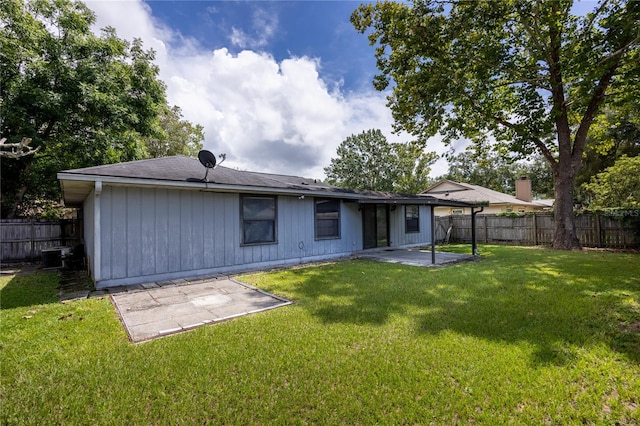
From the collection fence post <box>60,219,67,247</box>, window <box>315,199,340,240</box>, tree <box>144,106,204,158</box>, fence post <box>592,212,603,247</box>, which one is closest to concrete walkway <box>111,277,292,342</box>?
window <box>315,199,340,240</box>

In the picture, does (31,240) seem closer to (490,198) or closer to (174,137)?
(174,137)

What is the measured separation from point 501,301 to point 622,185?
52.2 feet

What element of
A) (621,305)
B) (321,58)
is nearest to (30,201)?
(321,58)

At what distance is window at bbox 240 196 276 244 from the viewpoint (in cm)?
745

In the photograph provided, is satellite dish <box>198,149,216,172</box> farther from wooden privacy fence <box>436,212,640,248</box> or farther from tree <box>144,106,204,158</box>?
tree <box>144,106,204,158</box>

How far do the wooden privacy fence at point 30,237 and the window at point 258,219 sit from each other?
25.3 ft

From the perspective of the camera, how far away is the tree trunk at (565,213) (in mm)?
10914

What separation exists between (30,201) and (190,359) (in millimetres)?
15838

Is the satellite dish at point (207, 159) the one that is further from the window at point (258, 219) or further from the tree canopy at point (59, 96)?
the tree canopy at point (59, 96)

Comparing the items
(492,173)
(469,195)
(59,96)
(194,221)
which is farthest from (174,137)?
(492,173)

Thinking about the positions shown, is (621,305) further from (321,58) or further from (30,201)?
(30,201)

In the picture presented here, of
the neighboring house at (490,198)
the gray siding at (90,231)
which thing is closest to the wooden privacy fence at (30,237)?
the gray siding at (90,231)

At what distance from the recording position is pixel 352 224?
10188 mm

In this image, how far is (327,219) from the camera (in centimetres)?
943
